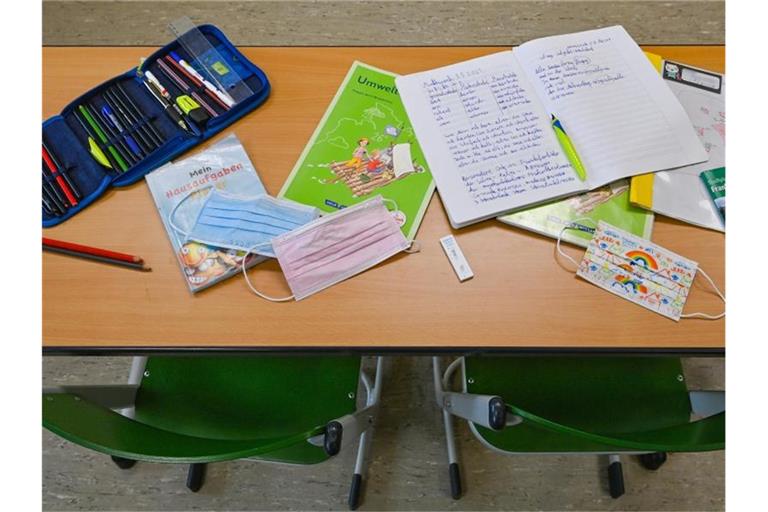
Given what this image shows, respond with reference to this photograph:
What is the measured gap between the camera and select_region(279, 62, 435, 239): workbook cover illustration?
3.04 feet

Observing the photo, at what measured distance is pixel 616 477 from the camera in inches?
52.6

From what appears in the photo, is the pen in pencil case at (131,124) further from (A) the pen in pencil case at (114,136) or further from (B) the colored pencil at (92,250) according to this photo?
(B) the colored pencil at (92,250)

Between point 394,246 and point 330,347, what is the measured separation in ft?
0.69

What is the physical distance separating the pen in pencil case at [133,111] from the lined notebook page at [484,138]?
498 mm

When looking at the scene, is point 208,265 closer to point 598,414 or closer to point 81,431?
point 81,431

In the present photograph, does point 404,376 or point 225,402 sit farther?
point 404,376

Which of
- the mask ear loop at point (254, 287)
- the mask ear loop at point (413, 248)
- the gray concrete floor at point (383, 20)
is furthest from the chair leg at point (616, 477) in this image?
the gray concrete floor at point (383, 20)

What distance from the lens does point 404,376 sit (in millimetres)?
1503

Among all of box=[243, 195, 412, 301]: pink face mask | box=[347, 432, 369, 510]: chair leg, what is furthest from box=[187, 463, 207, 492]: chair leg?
box=[243, 195, 412, 301]: pink face mask

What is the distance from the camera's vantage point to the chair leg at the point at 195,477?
135cm

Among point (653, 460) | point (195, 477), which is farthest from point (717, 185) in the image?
point (195, 477)

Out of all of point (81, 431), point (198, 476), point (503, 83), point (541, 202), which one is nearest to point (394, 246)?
point (541, 202)

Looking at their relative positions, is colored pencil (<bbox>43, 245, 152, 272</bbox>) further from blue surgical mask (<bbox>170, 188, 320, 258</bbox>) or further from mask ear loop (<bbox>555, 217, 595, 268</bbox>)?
mask ear loop (<bbox>555, 217, 595, 268</bbox>)

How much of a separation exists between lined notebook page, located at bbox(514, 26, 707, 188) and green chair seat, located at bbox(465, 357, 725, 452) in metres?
0.41
